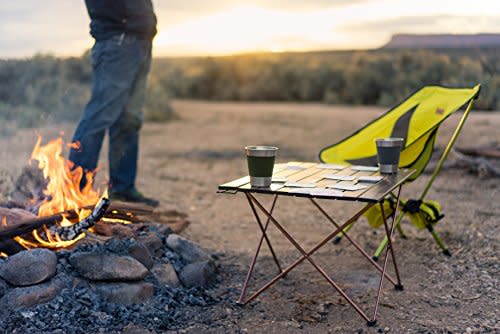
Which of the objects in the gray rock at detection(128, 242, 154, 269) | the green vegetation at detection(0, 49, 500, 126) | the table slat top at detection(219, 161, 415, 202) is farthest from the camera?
the green vegetation at detection(0, 49, 500, 126)

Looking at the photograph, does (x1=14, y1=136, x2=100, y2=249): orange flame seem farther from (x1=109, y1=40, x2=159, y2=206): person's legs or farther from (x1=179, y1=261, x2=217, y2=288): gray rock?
(x1=109, y1=40, x2=159, y2=206): person's legs

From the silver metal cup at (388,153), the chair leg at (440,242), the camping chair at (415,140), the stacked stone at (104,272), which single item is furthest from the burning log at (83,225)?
the chair leg at (440,242)

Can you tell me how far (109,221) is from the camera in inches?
147

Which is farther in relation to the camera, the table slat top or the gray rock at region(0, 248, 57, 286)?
the gray rock at region(0, 248, 57, 286)

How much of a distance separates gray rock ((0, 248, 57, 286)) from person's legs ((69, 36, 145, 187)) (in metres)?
1.40

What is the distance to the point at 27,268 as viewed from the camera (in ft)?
10.2

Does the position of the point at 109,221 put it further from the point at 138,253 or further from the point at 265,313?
the point at 265,313

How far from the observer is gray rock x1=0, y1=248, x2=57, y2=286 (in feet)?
10.1

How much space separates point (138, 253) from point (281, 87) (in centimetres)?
1553

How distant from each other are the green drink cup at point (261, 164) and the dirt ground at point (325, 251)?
728 mm

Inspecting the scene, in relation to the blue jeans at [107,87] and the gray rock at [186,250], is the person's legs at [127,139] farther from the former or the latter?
the gray rock at [186,250]

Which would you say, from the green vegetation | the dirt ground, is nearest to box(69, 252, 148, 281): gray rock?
the dirt ground

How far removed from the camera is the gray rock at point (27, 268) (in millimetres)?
3088

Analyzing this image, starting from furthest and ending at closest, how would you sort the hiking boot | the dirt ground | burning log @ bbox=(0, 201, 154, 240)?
the hiking boot < burning log @ bbox=(0, 201, 154, 240) < the dirt ground
